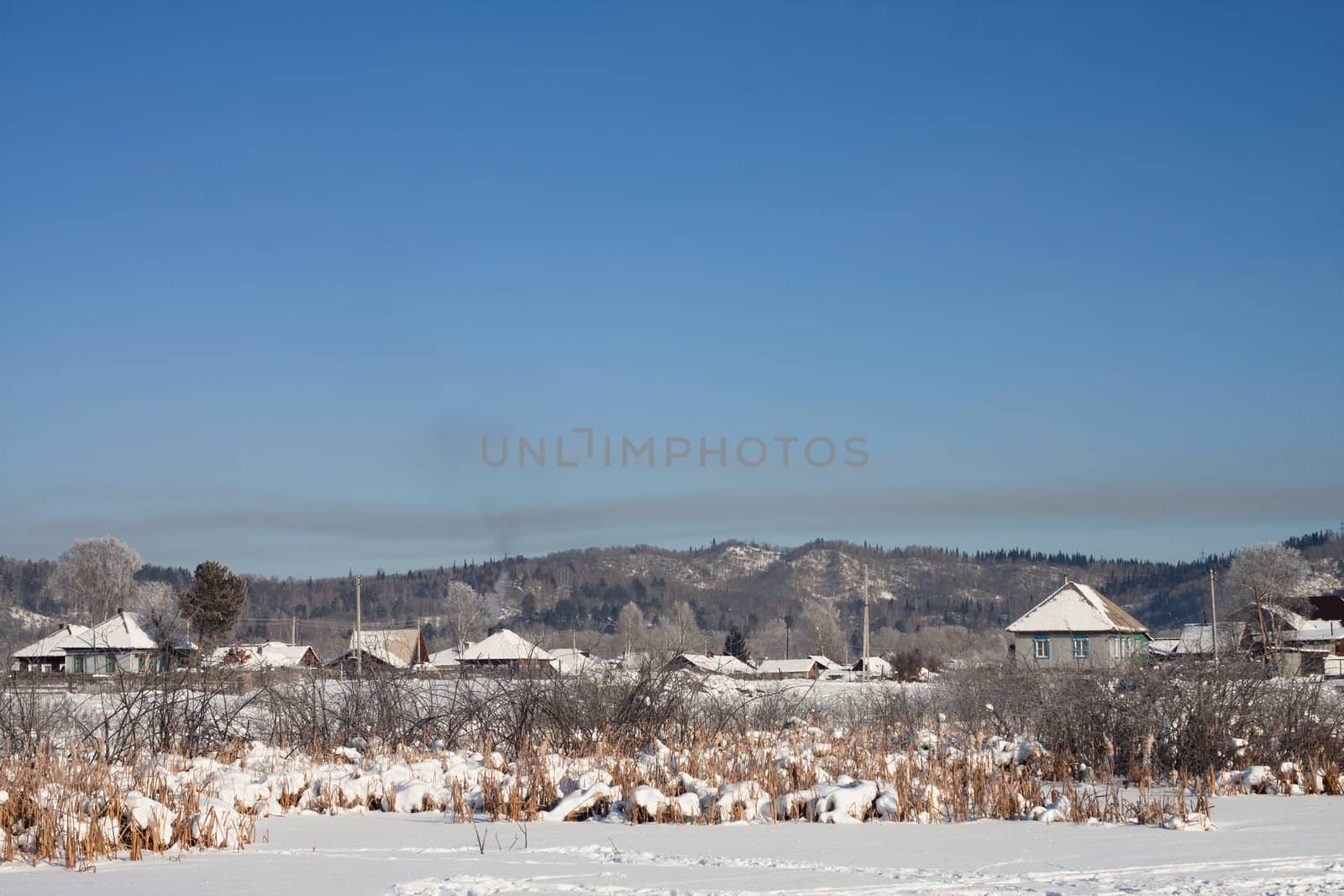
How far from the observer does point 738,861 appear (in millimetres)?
9031

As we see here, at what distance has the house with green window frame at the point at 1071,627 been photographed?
57500 mm

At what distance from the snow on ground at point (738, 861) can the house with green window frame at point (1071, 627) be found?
48065 millimetres

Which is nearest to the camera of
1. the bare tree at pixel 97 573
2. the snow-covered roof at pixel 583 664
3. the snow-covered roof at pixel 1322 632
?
the snow-covered roof at pixel 583 664

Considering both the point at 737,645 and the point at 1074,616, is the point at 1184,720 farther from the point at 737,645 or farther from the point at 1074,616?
the point at 737,645

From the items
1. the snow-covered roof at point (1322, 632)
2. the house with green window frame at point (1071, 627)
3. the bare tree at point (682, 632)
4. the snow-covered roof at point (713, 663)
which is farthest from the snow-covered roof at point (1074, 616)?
the bare tree at point (682, 632)

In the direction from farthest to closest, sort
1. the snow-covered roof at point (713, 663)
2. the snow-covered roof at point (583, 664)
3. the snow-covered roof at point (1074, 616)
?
the snow-covered roof at point (1074, 616)
the snow-covered roof at point (713, 663)
the snow-covered roof at point (583, 664)

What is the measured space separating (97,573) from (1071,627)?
72.8m

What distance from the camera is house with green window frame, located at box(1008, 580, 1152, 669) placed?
57500 millimetres

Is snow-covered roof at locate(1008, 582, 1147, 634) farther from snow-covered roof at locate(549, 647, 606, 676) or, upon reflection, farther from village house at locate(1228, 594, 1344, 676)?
snow-covered roof at locate(549, 647, 606, 676)

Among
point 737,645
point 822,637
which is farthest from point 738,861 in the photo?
point 822,637

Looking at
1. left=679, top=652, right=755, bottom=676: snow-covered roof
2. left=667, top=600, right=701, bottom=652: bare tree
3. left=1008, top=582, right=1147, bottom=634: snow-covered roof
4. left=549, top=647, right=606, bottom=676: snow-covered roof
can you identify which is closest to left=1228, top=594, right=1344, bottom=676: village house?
left=1008, top=582, right=1147, bottom=634: snow-covered roof

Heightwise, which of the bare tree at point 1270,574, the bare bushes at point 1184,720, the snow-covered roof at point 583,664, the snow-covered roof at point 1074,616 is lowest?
the bare bushes at point 1184,720

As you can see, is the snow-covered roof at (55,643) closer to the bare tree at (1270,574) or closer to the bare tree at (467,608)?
the bare tree at (467,608)

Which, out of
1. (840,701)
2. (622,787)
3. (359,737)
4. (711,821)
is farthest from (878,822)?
(840,701)
